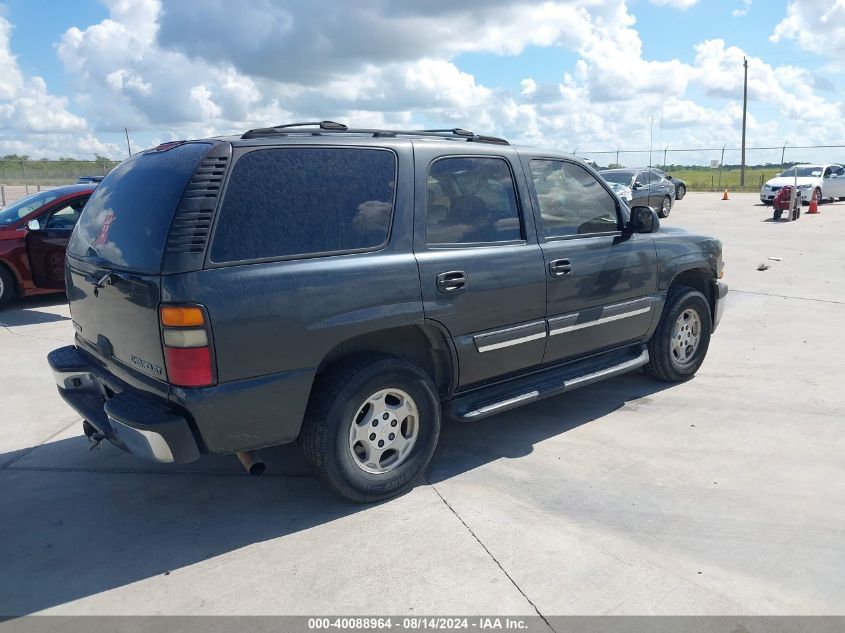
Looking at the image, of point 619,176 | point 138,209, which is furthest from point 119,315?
point 619,176

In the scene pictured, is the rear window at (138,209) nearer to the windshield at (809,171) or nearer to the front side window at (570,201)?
the front side window at (570,201)

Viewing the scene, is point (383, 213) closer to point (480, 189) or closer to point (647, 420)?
point (480, 189)

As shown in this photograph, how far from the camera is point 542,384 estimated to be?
4.50m

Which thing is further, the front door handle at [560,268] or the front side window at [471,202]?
the front door handle at [560,268]

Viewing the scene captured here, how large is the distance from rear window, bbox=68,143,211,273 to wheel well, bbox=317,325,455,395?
993 mm

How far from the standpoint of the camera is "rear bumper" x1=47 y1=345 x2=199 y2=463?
3.08 metres

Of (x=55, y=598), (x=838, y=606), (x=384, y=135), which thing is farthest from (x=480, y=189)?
(x=55, y=598)

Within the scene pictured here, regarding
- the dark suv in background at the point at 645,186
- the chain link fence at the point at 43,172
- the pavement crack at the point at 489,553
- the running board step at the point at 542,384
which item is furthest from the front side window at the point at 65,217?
the chain link fence at the point at 43,172

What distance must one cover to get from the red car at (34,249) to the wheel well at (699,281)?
7.12 m

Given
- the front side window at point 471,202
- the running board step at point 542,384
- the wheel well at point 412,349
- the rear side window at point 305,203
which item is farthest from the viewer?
the running board step at point 542,384

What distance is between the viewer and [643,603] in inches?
114

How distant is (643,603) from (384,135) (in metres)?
2.70

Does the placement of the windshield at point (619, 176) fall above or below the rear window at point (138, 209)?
above

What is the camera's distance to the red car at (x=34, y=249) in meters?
8.56
